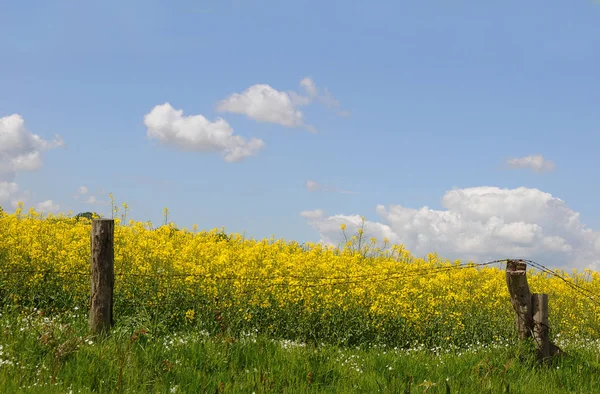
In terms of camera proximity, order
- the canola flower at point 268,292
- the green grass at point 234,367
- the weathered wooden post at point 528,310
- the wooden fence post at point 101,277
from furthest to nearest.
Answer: the canola flower at point 268,292
the weathered wooden post at point 528,310
the wooden fence post at point 101,277
the green grass at point 234,367

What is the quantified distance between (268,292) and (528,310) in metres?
4.24

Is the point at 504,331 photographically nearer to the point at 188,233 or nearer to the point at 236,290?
the point at 236,290

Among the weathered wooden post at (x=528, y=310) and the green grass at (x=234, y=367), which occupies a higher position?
the weathered wooden post at (x=528, y=310)

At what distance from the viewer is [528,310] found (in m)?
8.70

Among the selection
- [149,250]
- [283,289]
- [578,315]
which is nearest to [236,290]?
[283,289]

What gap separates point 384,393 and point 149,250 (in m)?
6.76

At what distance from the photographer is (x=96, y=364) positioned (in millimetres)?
6438

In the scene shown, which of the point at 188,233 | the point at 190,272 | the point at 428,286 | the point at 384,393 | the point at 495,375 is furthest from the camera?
the point at 188,233

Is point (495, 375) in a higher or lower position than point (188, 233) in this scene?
lower

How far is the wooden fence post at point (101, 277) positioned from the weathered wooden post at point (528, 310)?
5.74 m

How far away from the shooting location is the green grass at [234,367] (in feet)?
20.1

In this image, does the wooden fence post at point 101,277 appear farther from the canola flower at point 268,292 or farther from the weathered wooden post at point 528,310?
the weathered wooden post at point 528,310

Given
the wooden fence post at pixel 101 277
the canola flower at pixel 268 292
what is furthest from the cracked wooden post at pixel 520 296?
the wooden fence post at pixel 101 277

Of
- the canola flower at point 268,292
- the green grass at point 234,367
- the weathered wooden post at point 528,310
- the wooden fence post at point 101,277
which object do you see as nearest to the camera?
the green grass at point 234,367
